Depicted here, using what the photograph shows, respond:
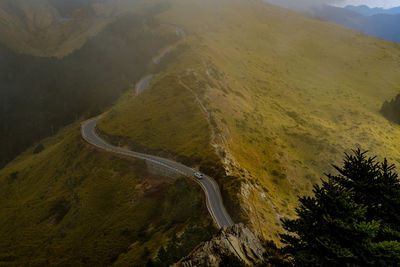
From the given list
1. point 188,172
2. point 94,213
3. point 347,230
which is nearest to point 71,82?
point 94,213

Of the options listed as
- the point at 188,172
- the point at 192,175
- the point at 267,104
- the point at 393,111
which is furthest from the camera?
the point at 393,111

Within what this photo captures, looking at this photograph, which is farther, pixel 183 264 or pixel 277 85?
pixel 277 85

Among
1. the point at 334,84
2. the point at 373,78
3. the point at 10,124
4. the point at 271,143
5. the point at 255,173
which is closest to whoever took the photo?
the point at 255,173

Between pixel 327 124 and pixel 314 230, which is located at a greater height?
pixel 314 230

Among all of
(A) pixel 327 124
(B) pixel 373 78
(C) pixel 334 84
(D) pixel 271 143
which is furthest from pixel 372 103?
(D) pixel 271 143

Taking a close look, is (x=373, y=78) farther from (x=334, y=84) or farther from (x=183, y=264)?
(x=183, y=264)

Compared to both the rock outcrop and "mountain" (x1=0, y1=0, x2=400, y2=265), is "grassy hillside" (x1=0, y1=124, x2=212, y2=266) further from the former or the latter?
the rock outcrop

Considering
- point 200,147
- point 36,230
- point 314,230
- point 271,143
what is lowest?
point 36,230

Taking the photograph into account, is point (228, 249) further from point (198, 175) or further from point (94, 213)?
point (94, 213)
